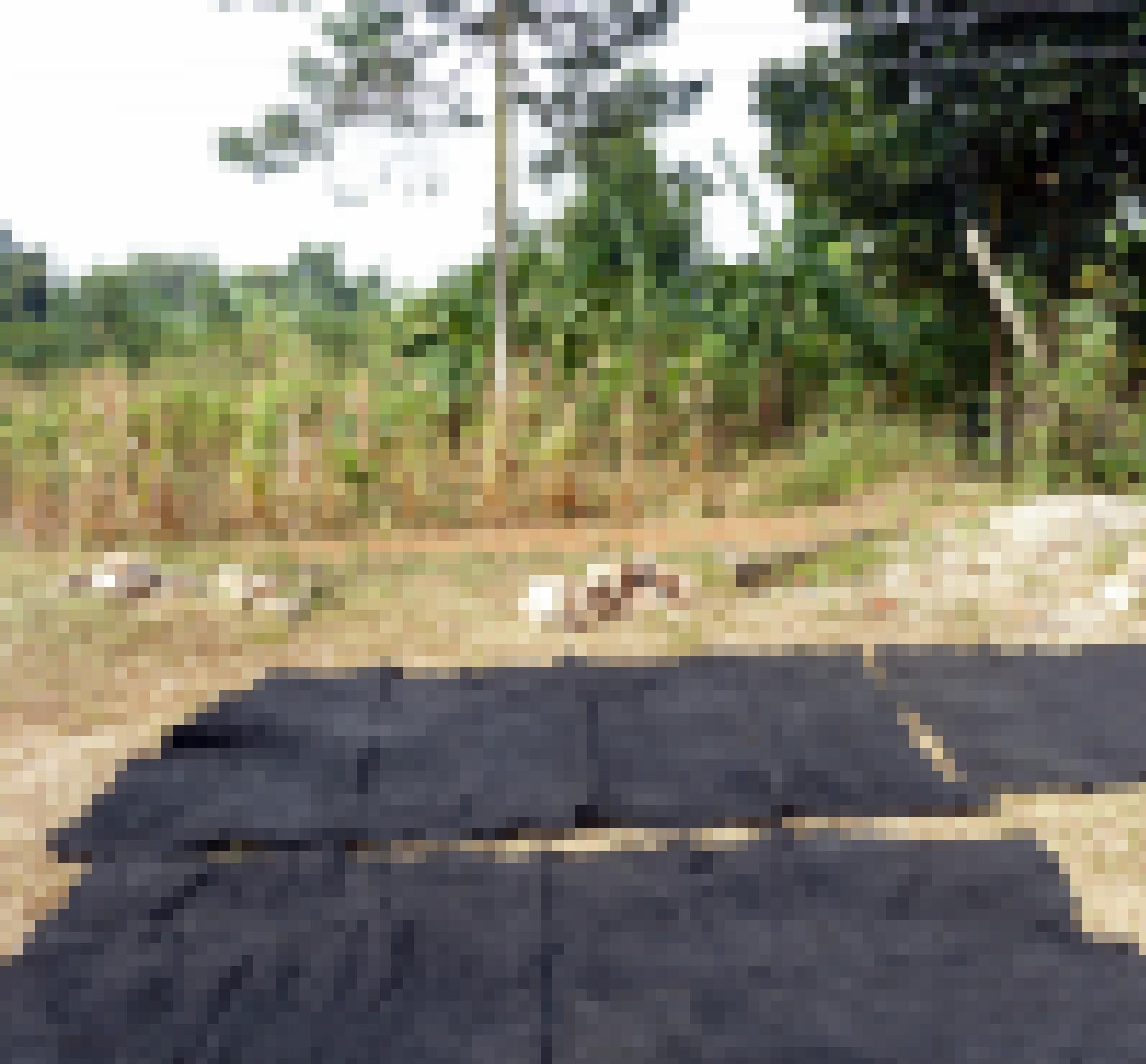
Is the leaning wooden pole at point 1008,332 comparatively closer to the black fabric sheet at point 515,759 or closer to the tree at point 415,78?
the tree at point 415,78

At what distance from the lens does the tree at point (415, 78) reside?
5.63m

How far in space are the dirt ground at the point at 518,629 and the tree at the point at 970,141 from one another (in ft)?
5.17

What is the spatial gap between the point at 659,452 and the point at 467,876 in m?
4.02

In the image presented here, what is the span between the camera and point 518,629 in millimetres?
3984

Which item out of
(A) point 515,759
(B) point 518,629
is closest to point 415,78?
(B) point 518,629

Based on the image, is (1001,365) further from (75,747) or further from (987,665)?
(75,747)

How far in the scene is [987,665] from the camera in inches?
132

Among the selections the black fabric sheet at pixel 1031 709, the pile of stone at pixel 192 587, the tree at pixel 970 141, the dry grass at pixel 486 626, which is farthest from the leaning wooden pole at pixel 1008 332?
the pile of stone at pixel 192 587

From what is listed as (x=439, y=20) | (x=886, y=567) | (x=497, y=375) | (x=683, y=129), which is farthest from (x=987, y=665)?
(x=439, y=20)

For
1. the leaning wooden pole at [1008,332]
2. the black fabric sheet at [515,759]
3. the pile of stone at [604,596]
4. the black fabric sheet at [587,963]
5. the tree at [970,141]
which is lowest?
the black fabric sheet at [587,963]

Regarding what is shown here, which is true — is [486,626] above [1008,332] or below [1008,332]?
below

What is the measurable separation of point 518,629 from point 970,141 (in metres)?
4.20

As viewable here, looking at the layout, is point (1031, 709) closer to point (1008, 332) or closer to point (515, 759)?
point (515, 759)

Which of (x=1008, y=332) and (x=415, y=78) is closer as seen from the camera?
(x=415, y=78)
